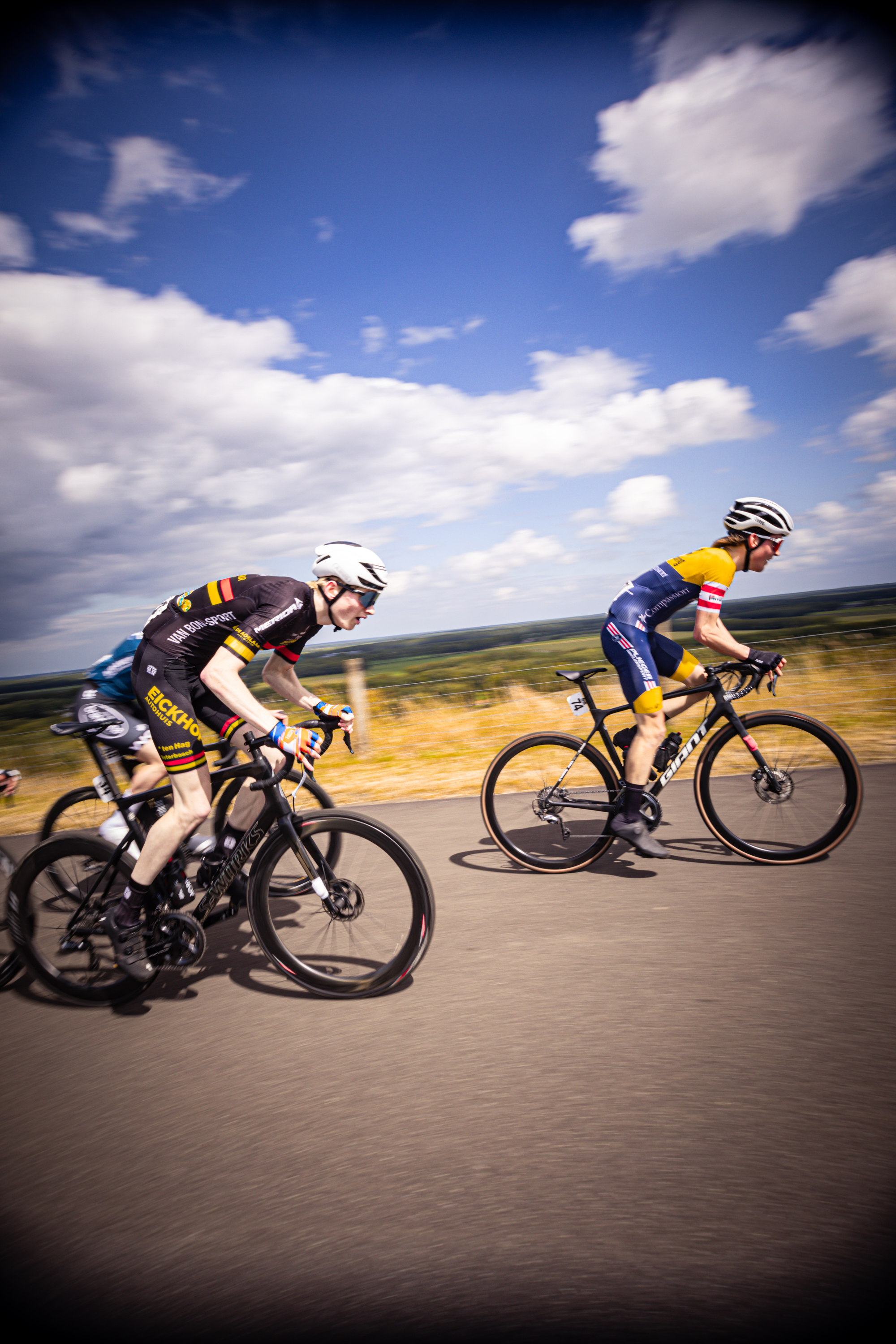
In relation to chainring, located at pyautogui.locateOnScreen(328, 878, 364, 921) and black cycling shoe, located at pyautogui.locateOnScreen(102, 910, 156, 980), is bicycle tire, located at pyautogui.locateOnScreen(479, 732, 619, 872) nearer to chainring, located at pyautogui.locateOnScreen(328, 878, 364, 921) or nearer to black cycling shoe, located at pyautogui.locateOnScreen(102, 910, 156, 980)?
chainring, located at pyautogui.locateOnScreen(328, 878, 364, 921)

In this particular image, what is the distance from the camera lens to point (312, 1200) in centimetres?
191

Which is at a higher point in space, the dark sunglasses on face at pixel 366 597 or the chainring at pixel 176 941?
the dark sunglasses on face at pixel 366 597

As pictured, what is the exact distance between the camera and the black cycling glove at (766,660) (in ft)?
14.1

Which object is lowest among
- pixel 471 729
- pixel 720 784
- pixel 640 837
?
pixel 640 837

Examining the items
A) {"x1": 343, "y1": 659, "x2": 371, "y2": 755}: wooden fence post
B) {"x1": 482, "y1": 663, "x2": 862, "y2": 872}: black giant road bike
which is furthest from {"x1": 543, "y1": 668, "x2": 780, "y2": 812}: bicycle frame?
{"x1": 343, "y1": 659, "x2": 371, "y2": 755}: wooden fence post

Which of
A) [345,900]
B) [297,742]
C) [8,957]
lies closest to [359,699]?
[8,957]

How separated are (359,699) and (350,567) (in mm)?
6624

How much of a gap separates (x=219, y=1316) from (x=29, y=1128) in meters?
1.18

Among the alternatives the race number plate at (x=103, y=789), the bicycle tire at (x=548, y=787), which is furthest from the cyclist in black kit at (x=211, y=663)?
the bicycle tire at (x=548, y=787)

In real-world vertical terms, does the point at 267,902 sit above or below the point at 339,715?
below

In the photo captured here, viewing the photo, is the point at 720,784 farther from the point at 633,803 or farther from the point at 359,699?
the point at 359,699

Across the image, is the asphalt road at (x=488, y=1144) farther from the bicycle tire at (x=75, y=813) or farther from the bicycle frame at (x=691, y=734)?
the bicycle tire at (x=75, y=813)

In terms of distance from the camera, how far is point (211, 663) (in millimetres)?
2986

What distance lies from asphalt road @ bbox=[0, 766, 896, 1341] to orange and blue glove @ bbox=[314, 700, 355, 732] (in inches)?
47.4
